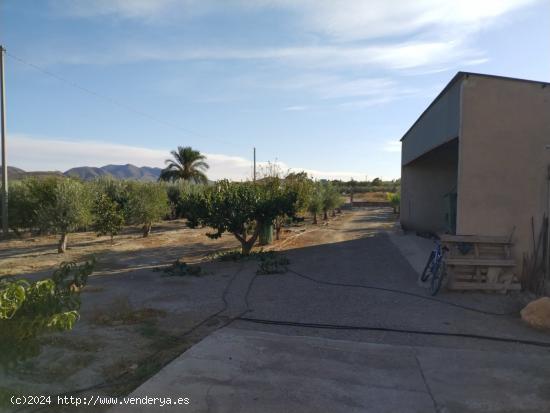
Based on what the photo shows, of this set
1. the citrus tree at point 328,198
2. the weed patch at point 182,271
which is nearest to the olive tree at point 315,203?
the citrus tree at point 328,198

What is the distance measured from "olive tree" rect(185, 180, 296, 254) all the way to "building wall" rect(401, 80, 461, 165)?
14.5 ft

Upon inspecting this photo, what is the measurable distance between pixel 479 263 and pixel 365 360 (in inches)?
185

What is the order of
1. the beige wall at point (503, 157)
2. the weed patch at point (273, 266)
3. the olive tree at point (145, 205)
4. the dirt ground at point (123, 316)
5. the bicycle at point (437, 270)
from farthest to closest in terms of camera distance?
the olive tree at point (145, 205)
the weed patch at point (273, 266)
the beige wall at point (503, 157)
the bicycle at point (437, 270)
the dirt ground at point (123, 316)

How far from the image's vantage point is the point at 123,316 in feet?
23.6

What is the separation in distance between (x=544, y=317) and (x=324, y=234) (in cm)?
1489

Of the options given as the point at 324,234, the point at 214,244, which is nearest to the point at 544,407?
the point at 214,244

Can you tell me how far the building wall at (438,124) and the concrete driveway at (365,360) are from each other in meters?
3.75

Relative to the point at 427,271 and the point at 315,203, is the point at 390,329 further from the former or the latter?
the point at 315,203

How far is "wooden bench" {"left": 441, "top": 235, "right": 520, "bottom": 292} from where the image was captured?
8.86 metres

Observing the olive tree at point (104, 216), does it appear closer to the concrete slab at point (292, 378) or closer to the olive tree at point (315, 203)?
the olive tree at point (315, 203)

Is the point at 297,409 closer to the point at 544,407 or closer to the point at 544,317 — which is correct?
the point at 544,407

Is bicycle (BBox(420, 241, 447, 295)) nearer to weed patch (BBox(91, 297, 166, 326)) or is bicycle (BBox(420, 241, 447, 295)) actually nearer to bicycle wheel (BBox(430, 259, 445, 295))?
bicycle wheel (BBox(430, 259, 445, 295))

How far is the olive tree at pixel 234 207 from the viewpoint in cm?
1345

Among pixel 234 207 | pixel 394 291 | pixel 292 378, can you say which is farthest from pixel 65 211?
pixel 292 378
